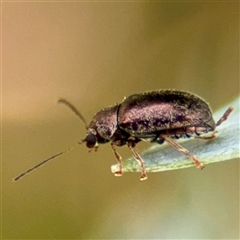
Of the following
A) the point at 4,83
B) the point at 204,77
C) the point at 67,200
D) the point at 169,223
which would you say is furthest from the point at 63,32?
the point at 169,223

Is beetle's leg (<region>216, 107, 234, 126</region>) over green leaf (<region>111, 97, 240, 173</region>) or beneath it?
over

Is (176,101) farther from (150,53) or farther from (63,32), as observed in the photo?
(63,32)

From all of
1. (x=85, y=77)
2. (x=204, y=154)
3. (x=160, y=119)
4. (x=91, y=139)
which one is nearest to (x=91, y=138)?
(x=91, y=139)

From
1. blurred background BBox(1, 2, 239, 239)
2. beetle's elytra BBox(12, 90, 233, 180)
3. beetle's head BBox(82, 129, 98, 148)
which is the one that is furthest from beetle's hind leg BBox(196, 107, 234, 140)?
blurred background BBox(1, 2, 239, 239)

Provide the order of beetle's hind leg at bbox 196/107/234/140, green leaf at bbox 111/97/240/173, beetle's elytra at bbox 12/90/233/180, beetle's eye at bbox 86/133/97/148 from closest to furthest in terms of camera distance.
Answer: green leaf at bbox 111/97/240/173 < beetle's hind leg at bbox 196/107/234/140 < beetle's elytra at bbox 12/90/233/180 < beetle's eye at bbox 86/133/97/148

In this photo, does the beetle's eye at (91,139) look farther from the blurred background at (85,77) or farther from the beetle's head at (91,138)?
the blurred background at (85,77)

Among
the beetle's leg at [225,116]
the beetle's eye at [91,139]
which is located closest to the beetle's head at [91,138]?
the beetle's eye at [91,139]

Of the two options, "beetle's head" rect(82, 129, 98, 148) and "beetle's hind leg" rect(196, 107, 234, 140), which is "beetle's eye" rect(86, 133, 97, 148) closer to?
"beetle's head" rect(82, 129, 98, 148)
